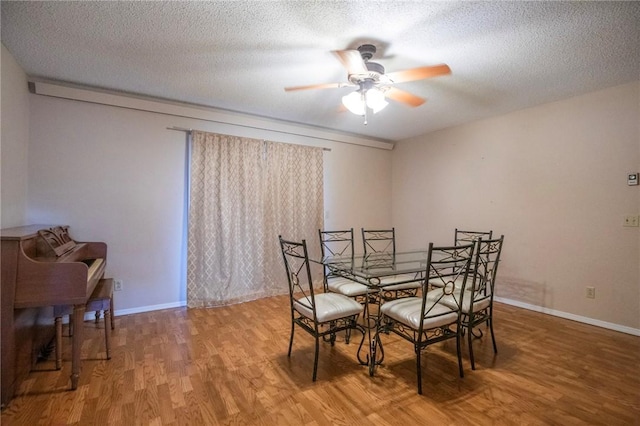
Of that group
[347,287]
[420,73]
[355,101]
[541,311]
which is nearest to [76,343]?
[347,287]

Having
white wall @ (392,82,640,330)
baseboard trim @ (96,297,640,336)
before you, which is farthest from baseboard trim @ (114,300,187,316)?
white wall @ (392,82,640,330)

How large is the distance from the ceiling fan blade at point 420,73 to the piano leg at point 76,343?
8.66ft

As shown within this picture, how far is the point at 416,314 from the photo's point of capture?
6.50 ft

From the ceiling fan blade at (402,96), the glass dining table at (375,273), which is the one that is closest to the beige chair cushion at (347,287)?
the glass dining table at (375,273)

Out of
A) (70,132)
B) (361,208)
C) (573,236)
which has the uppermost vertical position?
(70,132)

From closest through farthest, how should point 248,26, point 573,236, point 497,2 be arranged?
point 497,2 → point 248,26 → point 573,236

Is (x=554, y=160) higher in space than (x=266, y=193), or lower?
higher

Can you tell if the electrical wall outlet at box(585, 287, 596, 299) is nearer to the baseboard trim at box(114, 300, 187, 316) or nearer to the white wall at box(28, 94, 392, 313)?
the white wall at box(28, 94, 392, 313)

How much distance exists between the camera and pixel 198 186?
3.51m

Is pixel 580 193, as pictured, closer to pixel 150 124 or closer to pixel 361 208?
pixel 361 208

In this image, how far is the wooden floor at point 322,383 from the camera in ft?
5.44

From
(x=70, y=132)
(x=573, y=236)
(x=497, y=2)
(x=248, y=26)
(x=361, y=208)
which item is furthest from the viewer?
(x=361, y=208)

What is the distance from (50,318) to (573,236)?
509cm

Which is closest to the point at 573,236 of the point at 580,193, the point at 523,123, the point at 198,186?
the point at 580,193
